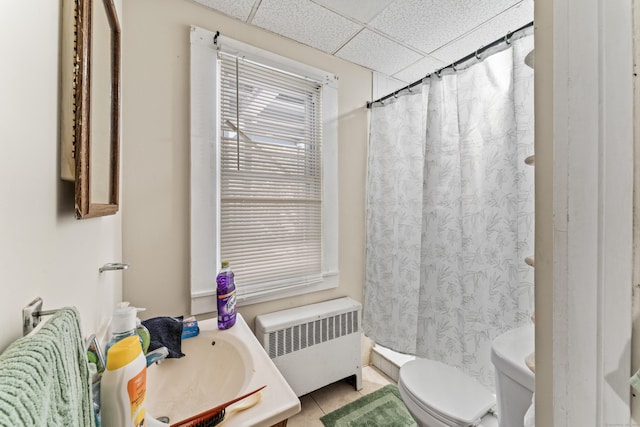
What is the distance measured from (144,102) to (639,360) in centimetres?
167

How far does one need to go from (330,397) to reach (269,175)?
4.69 feet

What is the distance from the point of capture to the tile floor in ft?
4.66

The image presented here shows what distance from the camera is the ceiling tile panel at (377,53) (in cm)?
148

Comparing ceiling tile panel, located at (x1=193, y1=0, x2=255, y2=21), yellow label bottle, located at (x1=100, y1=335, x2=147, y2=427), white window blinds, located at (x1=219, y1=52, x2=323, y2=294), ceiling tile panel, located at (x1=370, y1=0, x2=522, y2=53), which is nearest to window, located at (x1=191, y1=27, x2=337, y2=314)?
white window blinds, located at (x1=219, y1=52, x2=323, y2=294)

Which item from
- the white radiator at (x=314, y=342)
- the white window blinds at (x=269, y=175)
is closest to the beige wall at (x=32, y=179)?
the white window blinds at (x=269, y=175)

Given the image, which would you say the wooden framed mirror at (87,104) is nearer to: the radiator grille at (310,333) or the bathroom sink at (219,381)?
the bathroom sink at (219,381)

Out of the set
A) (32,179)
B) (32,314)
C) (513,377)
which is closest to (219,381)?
(32,314)

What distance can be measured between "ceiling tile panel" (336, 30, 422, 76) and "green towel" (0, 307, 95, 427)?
1.71 metres

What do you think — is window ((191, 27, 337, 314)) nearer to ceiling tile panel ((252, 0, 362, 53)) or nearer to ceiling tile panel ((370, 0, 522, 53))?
ceiling tile panel ((252, 0, 362, 53))

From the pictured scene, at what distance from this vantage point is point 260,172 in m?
1.41

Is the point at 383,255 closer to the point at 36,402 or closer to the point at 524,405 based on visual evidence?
the point at 524,405

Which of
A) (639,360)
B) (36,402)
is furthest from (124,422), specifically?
(639,360)

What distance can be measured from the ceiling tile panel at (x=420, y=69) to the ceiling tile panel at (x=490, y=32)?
4 centimetres

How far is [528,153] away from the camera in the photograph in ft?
3.19
